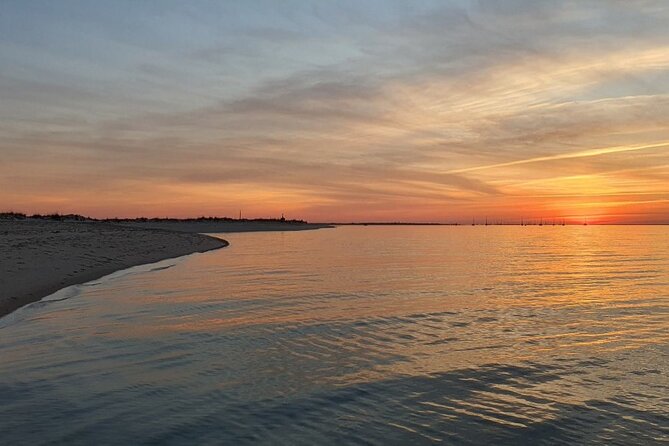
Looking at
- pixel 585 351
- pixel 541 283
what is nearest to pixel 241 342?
pixel 585 351

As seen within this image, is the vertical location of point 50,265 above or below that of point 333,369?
above

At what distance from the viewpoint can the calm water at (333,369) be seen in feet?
27.8

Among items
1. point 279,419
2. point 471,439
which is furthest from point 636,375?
point 279,419

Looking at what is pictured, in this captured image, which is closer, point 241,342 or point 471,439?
point 471,439

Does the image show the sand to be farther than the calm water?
Yes

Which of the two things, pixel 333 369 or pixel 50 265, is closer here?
pixel 333 369

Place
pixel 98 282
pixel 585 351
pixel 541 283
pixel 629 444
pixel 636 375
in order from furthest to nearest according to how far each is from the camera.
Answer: pixel 541 283
pixel 98 282
pixel 585 351
pixel 636 375
pixel 629 444

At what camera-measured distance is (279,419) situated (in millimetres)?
8859

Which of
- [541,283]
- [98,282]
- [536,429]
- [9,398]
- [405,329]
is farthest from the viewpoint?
[541,283]

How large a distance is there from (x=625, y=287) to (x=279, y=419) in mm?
25964

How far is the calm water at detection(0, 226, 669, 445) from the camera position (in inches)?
333

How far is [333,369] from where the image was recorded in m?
11.9

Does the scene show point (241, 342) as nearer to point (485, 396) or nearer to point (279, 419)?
point (279, 419)

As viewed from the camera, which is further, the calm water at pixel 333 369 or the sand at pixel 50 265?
the sand at pixel 50 265
